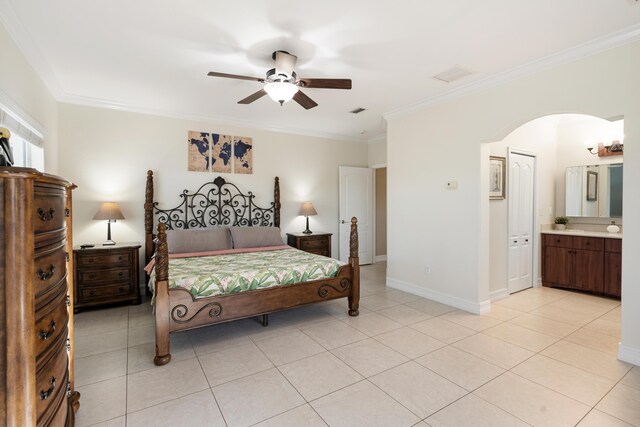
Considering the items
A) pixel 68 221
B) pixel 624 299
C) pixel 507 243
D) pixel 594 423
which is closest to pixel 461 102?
pixel 507 243

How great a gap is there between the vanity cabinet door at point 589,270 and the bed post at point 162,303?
5.52m

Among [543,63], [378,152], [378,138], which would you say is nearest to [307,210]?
[378,152]

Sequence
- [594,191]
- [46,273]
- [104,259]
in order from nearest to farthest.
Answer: [46,273] → [104,259] → [594,191]

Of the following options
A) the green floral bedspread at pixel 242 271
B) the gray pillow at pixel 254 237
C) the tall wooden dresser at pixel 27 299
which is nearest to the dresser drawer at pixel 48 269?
the tall wooden dresser at pixel 27 299

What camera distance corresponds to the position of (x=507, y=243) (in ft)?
15.1

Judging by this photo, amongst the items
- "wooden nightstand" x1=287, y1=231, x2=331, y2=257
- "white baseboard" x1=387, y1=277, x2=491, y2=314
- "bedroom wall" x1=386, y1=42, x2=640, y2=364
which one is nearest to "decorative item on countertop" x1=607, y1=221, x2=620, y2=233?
"bedroom wall" x1=386, y1=42, x2=640, y2=364

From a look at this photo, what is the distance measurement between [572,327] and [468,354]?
1531mm

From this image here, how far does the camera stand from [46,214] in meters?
1.31

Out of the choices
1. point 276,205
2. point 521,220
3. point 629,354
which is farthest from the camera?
point 276,205

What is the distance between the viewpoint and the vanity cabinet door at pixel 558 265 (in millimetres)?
4855

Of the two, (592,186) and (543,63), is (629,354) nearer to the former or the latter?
(543,63)

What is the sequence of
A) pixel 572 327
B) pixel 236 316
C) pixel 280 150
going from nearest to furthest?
pixel 236 316 < pixel 572 327 < pixel 280 150

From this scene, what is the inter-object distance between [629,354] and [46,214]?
13.6ft

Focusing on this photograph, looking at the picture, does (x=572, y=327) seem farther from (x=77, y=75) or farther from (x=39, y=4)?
(x=77, y=75)
